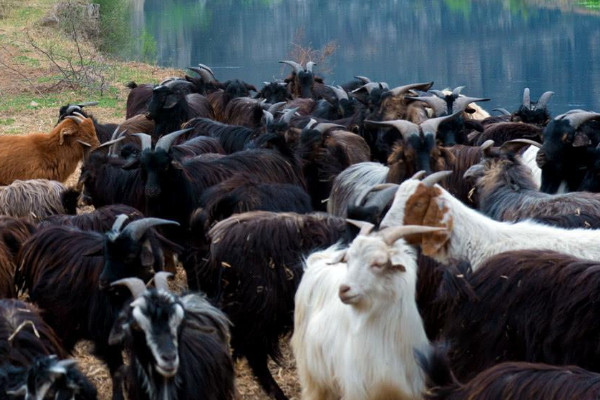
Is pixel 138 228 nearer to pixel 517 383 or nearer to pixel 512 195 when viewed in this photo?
pixel 517 383

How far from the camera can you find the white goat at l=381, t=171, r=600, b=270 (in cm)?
504

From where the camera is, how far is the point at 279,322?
5434 millimetres

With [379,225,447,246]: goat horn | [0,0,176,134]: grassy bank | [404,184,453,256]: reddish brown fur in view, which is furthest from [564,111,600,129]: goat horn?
[0,0,176,134]: grassy bank

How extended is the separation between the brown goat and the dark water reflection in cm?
1055

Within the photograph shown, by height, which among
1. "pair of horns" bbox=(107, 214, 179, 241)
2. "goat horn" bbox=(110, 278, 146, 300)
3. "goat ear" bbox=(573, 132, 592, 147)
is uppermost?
"pair of horns" bbox=(107, 214, 179, 241)

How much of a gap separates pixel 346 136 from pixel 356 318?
14.9ft

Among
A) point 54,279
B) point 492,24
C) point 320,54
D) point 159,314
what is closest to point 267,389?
point 54,279

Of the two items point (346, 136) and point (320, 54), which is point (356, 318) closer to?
point (346, 136)

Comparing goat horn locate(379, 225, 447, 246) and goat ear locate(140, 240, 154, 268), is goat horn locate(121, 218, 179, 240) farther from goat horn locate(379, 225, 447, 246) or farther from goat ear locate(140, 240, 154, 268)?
goat horn locate(379, 225, 447, 246)

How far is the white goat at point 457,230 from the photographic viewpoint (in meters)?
5.04

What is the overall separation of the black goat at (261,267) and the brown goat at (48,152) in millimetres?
4020

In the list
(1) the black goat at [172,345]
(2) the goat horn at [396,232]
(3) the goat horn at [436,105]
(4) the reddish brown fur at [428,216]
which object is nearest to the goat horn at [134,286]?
(1) the black goat at [172,345]

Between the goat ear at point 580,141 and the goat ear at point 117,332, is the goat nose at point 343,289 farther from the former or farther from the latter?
the goat ear at point 580,141

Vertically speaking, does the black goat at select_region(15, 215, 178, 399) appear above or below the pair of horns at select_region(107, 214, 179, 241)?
below
